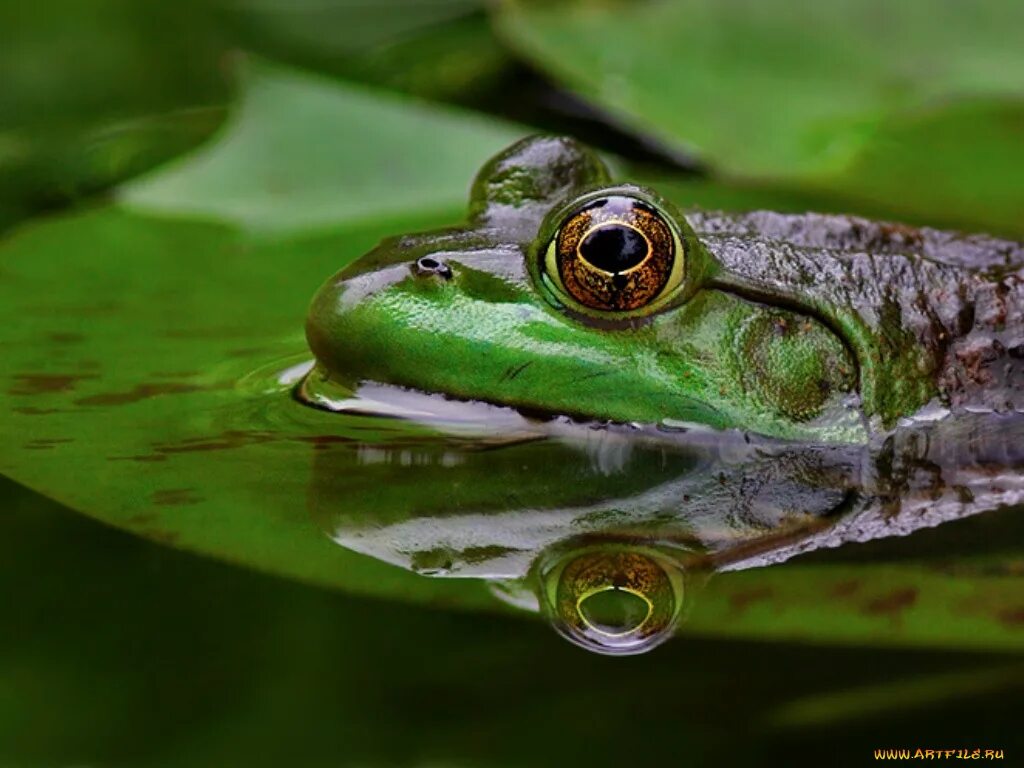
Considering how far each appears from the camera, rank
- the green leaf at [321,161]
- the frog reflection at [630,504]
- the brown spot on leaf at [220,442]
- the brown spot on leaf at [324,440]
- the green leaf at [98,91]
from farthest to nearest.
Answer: the green leaf at [98,91], the green leaf at [321,161], the brown spot on leaf at [324,440], the brown spot on leaf at [220,442], the frog reflection at [630,504]

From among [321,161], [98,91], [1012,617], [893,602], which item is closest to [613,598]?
Result: [893,602]

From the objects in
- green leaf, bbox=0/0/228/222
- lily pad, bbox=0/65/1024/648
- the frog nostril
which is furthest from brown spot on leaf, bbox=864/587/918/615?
green leaf, bbox=0/0/228/222

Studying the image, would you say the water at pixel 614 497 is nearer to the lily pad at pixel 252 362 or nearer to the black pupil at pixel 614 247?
the lily pad at pixel 252 362

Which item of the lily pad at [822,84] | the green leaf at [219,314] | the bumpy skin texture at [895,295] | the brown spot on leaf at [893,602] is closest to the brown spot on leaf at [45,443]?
the green leaf at [219,314]

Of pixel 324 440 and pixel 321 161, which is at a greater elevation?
pixel 321 161

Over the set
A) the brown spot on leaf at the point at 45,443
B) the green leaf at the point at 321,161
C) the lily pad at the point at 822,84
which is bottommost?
the brown spot on leaf at the point at 45,443

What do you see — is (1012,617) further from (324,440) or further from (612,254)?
(324,440)

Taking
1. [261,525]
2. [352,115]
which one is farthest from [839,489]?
[352,115]

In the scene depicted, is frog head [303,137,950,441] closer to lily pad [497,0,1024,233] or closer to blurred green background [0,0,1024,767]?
blurred green background [0,0,1024,767]
